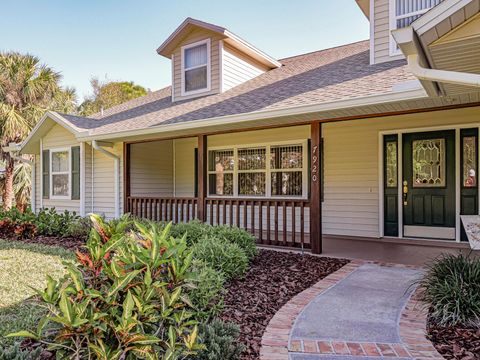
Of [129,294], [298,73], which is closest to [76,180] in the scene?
[298,73]

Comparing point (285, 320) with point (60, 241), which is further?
point (60, 241)

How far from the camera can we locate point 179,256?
274 centimetres

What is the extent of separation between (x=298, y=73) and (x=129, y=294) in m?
7.28

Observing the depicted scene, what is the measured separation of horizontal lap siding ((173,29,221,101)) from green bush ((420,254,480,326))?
6519 millimetres

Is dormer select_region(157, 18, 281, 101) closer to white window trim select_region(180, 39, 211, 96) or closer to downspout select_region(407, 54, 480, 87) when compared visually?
white window trim select_region(180, 39, 211, 96)

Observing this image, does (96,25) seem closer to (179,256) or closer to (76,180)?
(76,180)

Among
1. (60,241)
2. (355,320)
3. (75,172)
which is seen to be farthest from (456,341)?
(75,172)

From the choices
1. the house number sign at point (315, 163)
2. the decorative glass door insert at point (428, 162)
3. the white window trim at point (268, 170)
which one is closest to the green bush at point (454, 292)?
the house number sign at point (315, 163)

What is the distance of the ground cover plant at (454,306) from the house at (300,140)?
1.83 metres

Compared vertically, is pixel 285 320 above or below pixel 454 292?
below

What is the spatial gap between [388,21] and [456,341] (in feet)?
19.4

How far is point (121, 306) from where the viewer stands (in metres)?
2.35

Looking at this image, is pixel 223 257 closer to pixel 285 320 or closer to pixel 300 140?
pixel 285 320

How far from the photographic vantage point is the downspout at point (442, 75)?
313 cm
